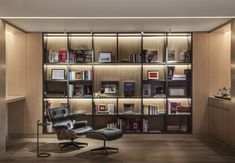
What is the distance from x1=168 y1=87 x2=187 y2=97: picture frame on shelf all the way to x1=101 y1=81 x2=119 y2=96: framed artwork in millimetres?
1325

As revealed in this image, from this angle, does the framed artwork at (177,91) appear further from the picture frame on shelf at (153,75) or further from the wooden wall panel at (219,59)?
the wooden wall panel at (219,59)

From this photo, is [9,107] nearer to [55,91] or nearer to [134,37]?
[55,91]

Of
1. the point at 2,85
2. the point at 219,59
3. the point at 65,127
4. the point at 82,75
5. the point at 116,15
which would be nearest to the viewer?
the point at 116,15

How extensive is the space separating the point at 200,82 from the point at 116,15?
10.5ft

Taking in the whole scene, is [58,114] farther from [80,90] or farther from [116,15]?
[116,15]

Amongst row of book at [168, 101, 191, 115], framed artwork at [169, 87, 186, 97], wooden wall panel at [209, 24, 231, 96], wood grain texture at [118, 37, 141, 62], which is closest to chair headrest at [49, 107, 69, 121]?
wood grain texture at [118, 37, 141, 62]

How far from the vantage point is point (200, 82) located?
8297 mm

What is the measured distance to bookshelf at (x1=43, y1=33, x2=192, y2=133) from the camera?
8.38 meters

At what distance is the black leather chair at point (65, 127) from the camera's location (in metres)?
6.77

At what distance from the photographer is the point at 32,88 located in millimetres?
8344

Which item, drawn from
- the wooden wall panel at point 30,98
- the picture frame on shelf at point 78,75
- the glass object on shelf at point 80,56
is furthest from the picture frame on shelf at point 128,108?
the wooden wall panel at point 30,98

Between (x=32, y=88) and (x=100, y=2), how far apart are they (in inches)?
154

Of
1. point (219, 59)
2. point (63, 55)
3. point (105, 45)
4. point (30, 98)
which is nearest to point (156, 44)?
point (105, 45)

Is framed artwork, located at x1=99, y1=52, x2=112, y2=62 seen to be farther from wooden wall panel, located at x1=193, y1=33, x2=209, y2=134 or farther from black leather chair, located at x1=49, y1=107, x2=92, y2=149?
wooden wall panel, located at x1=193, y1=33, x2=209, y2=134
